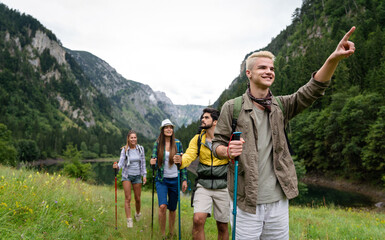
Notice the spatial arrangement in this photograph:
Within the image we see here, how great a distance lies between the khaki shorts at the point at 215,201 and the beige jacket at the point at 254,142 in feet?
5.57

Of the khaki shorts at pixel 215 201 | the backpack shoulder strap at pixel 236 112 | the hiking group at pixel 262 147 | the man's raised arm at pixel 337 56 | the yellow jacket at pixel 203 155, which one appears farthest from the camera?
the yellow jacket at pixel 203 155

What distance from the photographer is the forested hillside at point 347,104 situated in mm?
34781

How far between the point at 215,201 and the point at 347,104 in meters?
42.2

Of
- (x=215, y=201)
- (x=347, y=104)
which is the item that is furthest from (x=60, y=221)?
(x=347, y=104)

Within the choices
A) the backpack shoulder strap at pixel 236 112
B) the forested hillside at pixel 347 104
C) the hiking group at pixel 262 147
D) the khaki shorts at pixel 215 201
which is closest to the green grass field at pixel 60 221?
the khaki shorts at pixel 215 201

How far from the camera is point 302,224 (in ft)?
22.2

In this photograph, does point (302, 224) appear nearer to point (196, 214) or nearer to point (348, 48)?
point (196, 214)

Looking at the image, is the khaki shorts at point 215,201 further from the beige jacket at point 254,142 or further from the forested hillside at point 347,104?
the forested hillside at point 347,104

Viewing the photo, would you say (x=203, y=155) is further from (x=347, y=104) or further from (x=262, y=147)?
(x=347, y=104)

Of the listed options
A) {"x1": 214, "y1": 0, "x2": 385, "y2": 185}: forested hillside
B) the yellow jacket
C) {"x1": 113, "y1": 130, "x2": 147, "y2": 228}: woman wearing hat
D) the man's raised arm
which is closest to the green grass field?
{"x1": 113, "y1": 130, "x2": 147, "y2": 228}: woman wearing hat

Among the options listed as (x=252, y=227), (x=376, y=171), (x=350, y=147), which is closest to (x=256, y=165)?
(x=252, y=227)

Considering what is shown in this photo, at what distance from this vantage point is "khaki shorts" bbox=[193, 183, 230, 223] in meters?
4.29

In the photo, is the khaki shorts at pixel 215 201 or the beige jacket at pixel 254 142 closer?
the beige jacket at pixel 254 142

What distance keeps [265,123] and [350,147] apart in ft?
137
